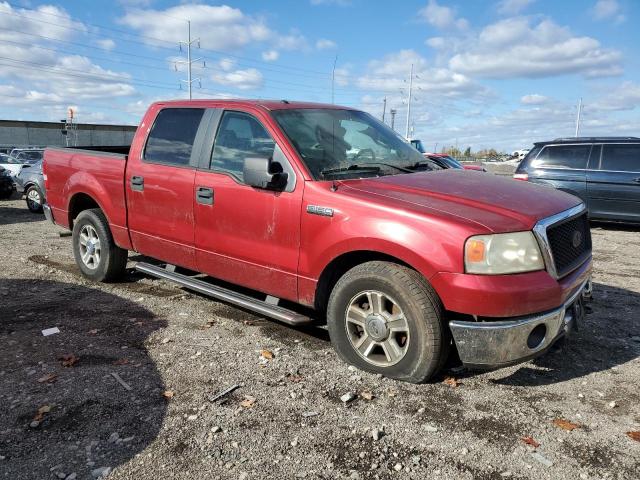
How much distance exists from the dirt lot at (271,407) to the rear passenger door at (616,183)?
20.4 feet

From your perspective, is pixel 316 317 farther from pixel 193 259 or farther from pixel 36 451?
pixel 36 451

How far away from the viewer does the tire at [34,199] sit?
12445 millimetres

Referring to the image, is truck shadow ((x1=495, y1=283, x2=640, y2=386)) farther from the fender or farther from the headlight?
the fender

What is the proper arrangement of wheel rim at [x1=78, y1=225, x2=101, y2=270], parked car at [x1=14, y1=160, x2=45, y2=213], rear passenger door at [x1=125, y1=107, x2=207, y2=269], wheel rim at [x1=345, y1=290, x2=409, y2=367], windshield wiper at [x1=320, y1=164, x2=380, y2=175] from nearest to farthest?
wheel rim at [x1=345, y1=290, x2=409, y2=367], windshield wiper at [x1=320, y1=164, x2=380, y2=175], rear passenger door at [x1=125, y1=107, x2=207, y2=269], wheel rim at [x1=78, y1=225, x2=101, y2=270], parked car at [x1=14, y1=160, x2=45, y2=213]

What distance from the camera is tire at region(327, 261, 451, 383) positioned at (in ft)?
11.0

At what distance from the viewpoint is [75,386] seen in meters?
3.54

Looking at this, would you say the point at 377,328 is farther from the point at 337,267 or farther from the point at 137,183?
the point at 137,183

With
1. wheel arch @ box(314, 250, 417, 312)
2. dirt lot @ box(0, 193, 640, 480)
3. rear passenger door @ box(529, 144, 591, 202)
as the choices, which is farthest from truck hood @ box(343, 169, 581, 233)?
rear passenger door @ box(529, 144, 591, 202)

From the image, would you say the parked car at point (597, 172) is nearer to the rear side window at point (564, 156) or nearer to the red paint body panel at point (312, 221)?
the rear side window at point (564, 156)

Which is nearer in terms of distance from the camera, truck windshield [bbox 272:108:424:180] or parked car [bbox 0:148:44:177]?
truck windshield [bbox 272:108:424:180]

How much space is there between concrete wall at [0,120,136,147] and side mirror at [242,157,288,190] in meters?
48.7

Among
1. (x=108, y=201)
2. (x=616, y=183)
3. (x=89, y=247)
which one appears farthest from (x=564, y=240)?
(x=616, y=183)

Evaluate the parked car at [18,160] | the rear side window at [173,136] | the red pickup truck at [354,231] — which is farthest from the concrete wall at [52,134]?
the red pickup truck at [354,231]

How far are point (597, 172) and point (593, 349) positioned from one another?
748 cm
